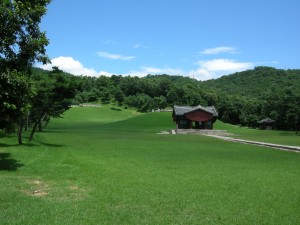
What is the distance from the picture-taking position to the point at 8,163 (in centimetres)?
1920

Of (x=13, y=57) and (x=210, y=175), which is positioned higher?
(x=13, y=57)

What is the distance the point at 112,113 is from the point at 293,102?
7293 cm

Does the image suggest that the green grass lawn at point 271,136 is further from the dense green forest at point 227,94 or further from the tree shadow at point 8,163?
the tree shadow at point 8,163

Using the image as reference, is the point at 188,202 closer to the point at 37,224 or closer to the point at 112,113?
the point at 37,224

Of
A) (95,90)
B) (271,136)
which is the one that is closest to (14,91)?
(271,136)

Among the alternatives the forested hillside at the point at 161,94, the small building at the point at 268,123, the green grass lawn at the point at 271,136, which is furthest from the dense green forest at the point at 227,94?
the green grass lawn at the point at 271,136

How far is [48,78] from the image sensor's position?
34.0 meters

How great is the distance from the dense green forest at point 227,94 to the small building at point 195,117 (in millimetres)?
18312

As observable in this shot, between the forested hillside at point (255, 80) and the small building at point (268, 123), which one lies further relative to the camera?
the forested hillside at point (255, 80)

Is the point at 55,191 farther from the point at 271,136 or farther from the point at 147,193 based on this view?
the point at 271,136

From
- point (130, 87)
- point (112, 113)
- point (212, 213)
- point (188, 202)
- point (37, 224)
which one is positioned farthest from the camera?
point (130, 87)

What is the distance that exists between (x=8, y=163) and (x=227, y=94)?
408 ft

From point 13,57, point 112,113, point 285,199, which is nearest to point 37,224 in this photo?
point 285,199

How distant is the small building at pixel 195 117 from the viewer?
76.4m
